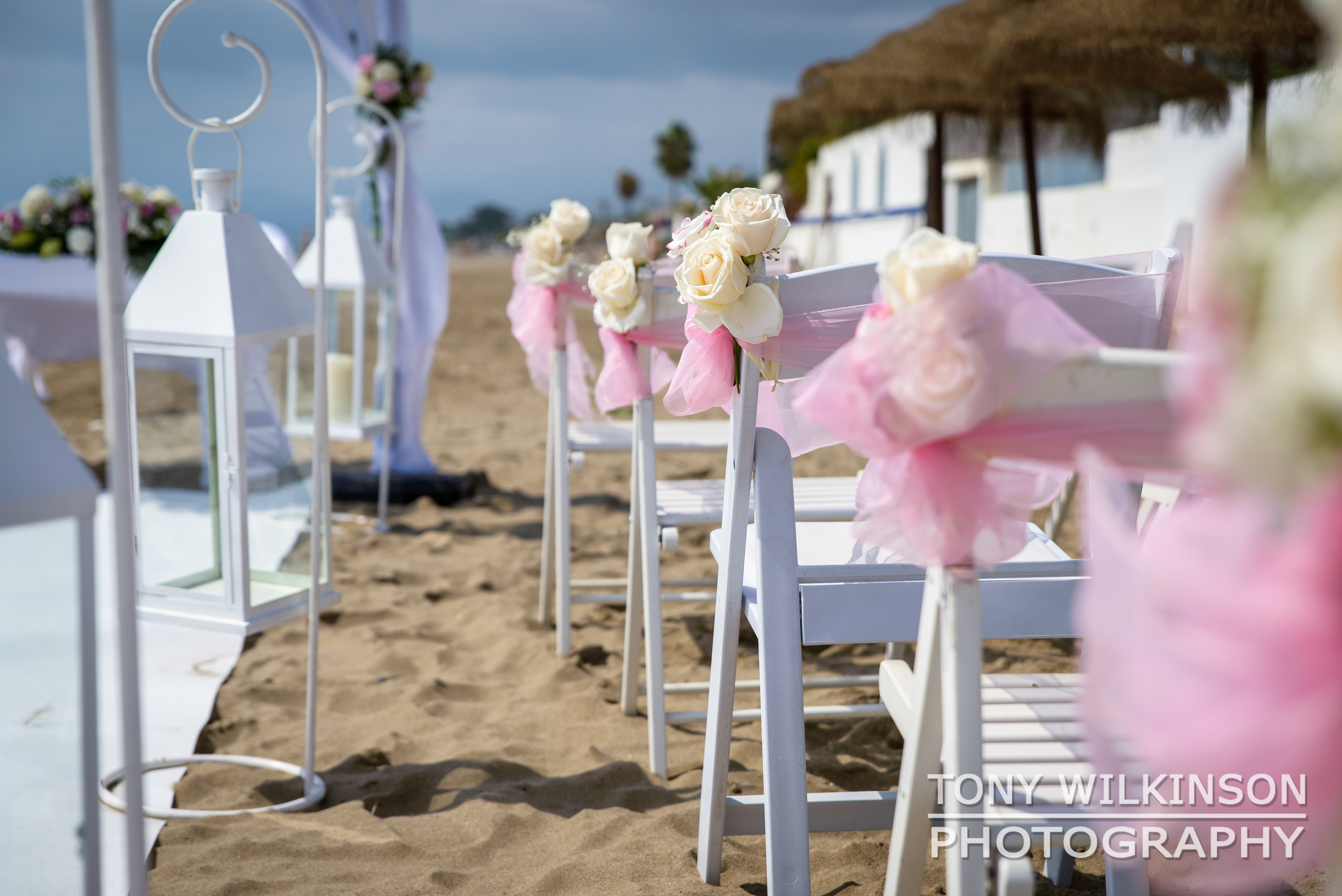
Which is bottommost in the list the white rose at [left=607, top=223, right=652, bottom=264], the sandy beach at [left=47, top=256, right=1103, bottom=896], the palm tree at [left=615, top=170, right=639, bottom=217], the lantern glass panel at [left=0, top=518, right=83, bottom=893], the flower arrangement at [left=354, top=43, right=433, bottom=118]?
the sandy beach at [left=47, top=256, right=1103, bottom=896]

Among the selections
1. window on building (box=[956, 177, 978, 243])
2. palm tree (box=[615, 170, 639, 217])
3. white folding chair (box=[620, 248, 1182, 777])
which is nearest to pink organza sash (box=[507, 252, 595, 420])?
white folding chair (box=[620, 248, 1182, 777])

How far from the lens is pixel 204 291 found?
6.04 ft

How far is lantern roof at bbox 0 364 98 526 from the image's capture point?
900 millimetres

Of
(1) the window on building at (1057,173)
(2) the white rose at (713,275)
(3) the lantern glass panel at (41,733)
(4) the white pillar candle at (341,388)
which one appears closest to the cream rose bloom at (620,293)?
(2) the white rose at (713,275)

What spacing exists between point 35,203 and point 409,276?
1.61 m

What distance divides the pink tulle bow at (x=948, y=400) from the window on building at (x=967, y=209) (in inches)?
620

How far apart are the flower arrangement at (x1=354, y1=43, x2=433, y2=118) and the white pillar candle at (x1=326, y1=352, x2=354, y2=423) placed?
1299 mm

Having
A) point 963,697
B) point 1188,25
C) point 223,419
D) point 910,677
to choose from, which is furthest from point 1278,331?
point 1188,25

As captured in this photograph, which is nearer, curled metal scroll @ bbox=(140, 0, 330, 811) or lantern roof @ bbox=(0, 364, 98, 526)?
lantern roof @ bbox=(0, 364, 98, 526)

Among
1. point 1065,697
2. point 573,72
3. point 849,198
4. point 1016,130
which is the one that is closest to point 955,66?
point 1016,130

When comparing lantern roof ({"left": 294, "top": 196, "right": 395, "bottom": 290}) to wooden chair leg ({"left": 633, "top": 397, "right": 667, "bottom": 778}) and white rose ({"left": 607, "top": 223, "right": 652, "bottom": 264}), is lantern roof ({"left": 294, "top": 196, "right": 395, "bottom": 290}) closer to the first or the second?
white rose ({"left": 607, "top": 223, "right": 652, "bottom": 264})

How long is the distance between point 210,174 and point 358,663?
154cm

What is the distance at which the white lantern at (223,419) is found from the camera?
1.84m

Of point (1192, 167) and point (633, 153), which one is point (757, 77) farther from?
point (1192, 167)
